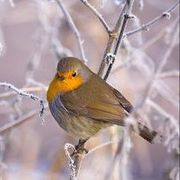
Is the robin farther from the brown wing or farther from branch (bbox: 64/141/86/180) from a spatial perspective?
branch (bbox: 64/141/86/180)

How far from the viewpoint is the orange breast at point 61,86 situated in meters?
3.20

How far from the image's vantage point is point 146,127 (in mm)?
2770

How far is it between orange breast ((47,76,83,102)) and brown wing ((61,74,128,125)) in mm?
26

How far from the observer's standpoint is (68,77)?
3.23 m

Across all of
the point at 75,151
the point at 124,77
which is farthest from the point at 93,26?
the point at 75,151

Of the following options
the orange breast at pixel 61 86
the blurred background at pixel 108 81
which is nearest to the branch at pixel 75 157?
the blurred background at pixel 108 81

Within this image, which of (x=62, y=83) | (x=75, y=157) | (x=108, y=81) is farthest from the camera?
(x=108, y=81)

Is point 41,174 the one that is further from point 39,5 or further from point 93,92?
point 93,92

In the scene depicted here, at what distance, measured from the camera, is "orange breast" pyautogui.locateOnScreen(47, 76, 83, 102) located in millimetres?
3199

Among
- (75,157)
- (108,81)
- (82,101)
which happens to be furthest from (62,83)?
(108,81)

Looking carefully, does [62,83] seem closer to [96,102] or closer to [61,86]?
[61,86]

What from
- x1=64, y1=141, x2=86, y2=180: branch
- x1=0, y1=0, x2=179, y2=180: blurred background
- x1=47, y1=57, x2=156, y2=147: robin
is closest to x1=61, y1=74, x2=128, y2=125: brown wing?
x1=47, y1=57, x2=156, y2=147: robin

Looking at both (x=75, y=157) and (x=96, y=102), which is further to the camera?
(x=96, y=102)

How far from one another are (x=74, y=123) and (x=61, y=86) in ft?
0.61
